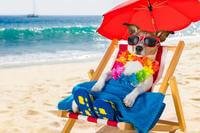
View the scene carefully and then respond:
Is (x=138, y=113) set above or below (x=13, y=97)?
above

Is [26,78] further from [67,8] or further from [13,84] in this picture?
[67,8]

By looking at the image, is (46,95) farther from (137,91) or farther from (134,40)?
(137,91)

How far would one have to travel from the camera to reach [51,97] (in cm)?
575

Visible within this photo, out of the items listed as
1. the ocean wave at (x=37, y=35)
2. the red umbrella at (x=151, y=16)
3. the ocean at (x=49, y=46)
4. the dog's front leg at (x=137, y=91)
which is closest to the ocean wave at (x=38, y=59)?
the ocean at (x=49, y=46)

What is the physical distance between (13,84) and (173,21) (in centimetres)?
338

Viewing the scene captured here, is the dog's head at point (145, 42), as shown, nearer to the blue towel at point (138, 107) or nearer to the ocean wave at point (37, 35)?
the blue towel at point (138, 107)

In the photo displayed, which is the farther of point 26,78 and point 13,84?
point 26,78

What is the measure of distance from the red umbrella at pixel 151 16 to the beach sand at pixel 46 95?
1019mm

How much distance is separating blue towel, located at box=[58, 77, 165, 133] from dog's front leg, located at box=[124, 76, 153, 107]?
35 millimetres

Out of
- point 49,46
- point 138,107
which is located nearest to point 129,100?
point 138,107

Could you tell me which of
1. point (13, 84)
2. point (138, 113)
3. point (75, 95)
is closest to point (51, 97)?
point (13, 84)

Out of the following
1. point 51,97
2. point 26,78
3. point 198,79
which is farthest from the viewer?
point 26,78

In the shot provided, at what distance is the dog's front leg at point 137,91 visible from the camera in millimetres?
3594

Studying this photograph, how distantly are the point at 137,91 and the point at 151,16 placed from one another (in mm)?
1068
